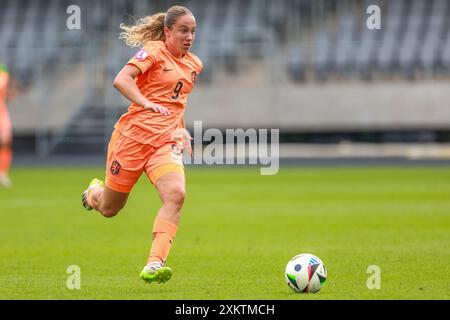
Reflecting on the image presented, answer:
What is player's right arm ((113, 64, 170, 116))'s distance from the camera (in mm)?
8844

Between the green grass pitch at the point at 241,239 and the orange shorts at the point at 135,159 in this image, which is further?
the orange shorts at the point at 135,159

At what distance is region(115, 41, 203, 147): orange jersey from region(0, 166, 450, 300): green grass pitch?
127cm

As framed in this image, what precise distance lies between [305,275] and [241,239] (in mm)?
4940

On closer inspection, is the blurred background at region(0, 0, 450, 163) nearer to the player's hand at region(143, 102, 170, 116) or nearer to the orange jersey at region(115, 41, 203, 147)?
the orange jersey at region(115, 41, 203, 147)

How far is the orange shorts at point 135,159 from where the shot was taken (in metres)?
9.27

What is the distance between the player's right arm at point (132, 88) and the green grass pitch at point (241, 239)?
4.76ft

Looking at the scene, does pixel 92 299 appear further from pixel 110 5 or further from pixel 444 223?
pixel 110 5

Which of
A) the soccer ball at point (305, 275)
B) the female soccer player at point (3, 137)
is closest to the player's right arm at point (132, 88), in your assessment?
the soccer ball at point (305, 275)

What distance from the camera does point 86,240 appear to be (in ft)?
44.3

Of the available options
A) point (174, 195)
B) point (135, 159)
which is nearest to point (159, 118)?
point (135, 159)

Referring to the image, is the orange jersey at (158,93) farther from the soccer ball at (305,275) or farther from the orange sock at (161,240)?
the soccer ball at (305,275)

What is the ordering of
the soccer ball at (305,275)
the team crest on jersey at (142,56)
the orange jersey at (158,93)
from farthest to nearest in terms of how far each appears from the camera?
the orange jersey at (158,93)
the team crest on jersey at (142,56)
the soccer ball at (305,275)

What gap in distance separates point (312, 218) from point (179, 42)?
7223 millimetres

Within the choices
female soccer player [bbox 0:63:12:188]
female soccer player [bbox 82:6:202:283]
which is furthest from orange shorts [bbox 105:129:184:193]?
female soccer player [bbox 0:63:12:188]
